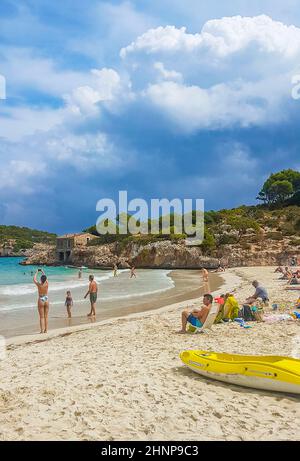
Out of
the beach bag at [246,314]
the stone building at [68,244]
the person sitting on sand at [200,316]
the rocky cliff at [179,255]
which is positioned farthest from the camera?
the stone building at [68,244]

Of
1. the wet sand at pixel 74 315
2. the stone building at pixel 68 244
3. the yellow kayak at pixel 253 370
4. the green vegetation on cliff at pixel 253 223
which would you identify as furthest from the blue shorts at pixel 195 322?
the stone building at pixel 68 244

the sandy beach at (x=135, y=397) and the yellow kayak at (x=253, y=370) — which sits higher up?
the yellow kayak at (x=253, y=370)

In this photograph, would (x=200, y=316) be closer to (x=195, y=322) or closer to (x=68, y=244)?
(x=195, y=322)

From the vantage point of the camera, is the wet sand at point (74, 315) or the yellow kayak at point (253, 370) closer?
the yellow kayak at point (253, 370)

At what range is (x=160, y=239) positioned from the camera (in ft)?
201

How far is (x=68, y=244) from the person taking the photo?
81312 mm

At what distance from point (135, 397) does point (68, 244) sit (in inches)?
3076

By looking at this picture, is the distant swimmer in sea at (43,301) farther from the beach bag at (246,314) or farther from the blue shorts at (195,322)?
the beach bag at (246,314)

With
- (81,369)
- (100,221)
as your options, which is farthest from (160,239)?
(81,369)

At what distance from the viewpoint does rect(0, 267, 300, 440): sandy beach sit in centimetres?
416

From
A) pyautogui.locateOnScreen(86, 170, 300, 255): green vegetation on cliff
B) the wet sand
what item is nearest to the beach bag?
the wet sand

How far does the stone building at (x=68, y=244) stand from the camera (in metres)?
80.0

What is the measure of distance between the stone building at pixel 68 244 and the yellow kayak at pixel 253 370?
74.2 m

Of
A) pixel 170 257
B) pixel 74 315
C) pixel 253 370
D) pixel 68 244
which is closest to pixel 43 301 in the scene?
pixel 74 315
